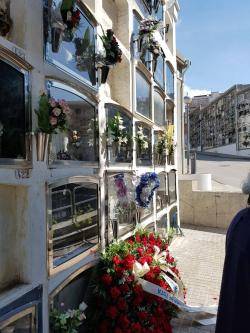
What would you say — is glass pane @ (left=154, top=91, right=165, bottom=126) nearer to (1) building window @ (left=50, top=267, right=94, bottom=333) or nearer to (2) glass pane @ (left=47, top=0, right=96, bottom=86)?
(2) glass pane @ (left=47, top=0, right=96, bottom=86)

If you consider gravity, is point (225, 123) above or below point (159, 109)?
above

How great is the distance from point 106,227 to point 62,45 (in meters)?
1.98

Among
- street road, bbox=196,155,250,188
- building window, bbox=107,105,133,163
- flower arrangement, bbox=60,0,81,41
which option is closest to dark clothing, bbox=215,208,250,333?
flower arrangement, bbox=60,0,81,41

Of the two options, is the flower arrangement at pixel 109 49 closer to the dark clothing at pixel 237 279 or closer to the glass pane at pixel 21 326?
the dark clothing at pixel 237 279

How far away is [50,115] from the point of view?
8.41 feet

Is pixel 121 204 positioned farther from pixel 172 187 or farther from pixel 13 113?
pixel 172 187

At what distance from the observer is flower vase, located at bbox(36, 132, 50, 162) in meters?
2.57

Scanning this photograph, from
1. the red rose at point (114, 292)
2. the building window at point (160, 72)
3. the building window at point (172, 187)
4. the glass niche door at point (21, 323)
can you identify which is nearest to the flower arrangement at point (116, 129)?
the red rose at point (114, 292)

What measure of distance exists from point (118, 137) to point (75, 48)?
124cm

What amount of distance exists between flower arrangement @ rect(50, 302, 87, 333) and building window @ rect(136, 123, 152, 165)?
8.98ft

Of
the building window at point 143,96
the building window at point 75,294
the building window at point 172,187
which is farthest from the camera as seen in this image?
the building window at point 172,187

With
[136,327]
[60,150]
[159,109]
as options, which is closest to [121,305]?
[136,327]

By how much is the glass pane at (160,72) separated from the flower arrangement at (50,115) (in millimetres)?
4207

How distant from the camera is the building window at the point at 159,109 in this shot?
22.0 feet
